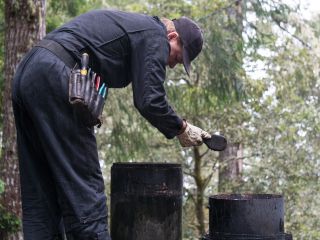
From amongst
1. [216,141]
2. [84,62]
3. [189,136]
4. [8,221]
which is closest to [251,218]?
[216,141]

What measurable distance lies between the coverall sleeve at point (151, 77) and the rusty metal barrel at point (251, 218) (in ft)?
2.17

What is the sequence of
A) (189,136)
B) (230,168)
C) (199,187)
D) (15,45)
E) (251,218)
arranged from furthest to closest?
(230,168) → (199,187) → (15,45) → (251,218) → (189,136)

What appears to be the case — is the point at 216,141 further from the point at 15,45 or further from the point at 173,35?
the point at 15,45

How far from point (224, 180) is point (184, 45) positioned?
21.8 ft

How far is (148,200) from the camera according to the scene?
3.17 m

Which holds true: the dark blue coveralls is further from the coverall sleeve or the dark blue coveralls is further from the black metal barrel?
the black metal barrel

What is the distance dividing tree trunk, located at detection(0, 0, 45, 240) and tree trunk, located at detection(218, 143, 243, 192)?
4.22 meters

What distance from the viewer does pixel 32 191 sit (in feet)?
9.47

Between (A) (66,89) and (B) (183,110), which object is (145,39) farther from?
(B) (183,110)

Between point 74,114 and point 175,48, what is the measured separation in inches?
26.7

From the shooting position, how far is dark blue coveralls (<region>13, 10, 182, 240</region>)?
261cm

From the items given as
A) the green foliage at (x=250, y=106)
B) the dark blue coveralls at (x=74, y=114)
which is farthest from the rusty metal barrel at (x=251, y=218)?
the green foliage at (x=250, y=106)

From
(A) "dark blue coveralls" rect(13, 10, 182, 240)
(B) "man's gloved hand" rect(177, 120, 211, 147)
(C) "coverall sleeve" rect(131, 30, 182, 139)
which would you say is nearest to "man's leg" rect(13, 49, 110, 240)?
(A) "dark blue coveralls" rect(13, 10, 182, 240)

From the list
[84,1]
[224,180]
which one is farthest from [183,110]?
[84,1]
